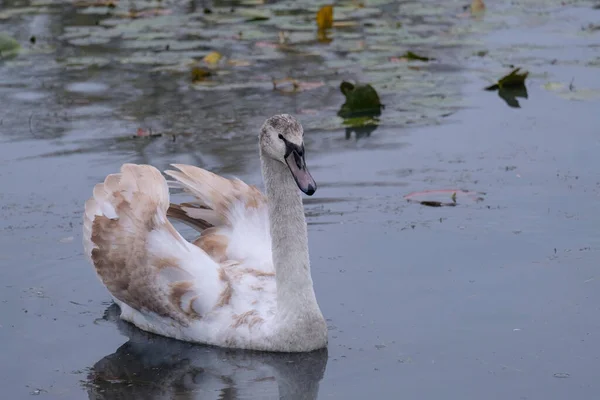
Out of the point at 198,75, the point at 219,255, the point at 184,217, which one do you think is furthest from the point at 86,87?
the point at 219,255

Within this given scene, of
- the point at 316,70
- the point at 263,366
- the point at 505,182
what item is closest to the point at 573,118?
the point at 505,182

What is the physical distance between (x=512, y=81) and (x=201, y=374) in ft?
20.2

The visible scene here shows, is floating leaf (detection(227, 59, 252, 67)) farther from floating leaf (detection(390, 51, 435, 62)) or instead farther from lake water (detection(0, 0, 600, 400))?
floating leaf (detection(390, 51, 435, 62))

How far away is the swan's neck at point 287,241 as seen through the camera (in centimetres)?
615

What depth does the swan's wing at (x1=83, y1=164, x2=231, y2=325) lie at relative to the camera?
6.37 m

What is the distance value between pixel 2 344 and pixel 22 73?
6819mm

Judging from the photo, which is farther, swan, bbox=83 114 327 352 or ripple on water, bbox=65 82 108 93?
ripple on water, bbox=65 82 108 93

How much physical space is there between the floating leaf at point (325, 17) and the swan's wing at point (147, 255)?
293 inches

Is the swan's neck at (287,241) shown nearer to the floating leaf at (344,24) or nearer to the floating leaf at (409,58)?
the floating leaf at (409,58)

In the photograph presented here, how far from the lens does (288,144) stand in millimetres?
5988

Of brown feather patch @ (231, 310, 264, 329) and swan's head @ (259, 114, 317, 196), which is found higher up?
swan's head @ (259, 114, 317, 196)

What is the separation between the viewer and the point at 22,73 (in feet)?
41.5

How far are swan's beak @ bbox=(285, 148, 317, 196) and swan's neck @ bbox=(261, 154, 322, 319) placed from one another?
180 millimetres

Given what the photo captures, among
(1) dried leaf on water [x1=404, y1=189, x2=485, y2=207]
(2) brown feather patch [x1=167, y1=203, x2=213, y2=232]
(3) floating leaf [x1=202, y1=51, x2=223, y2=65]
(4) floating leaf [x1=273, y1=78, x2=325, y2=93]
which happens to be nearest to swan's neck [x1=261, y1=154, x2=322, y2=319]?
(2) brown feather patch [x1=167, y1=203, x2=213, y2=232]
